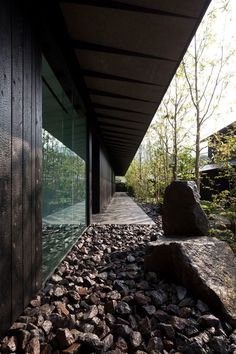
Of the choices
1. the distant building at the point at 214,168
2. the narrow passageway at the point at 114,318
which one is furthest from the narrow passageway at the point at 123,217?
the narrow passageway at the point at 114,318

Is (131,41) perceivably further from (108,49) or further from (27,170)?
(27,170)

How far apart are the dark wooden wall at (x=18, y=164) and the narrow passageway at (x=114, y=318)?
16cm

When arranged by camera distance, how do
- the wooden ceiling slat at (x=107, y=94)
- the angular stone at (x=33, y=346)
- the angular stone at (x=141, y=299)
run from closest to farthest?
the angular stone at (x=33, y=346) < the angular stone at (x=141, y=299) < the wooden ceiling slat at (x=107, y=94)

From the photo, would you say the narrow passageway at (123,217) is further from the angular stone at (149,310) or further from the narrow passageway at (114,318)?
the angular stone at (149,310)

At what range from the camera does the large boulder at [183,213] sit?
3.03 metres

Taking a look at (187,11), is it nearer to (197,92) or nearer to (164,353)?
(164,353)

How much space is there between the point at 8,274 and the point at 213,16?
5898mm

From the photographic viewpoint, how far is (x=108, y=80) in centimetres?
358

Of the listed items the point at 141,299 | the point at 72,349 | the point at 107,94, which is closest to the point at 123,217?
the point at 107,94

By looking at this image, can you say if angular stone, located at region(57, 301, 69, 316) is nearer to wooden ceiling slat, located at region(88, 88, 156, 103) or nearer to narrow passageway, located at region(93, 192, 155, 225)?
wooden ceiling slat, located at region(88, 88, 156, 103)

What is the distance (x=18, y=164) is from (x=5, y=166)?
0.19 metres

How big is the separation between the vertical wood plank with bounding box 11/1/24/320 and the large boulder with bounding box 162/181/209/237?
2.02 metres

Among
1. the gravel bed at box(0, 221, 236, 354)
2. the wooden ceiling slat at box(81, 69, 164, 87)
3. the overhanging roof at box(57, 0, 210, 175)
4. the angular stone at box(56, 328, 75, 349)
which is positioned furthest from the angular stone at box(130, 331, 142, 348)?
the wooden ceiling slat at box(81, 69, 164, 87)

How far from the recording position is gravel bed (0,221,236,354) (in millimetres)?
1492
